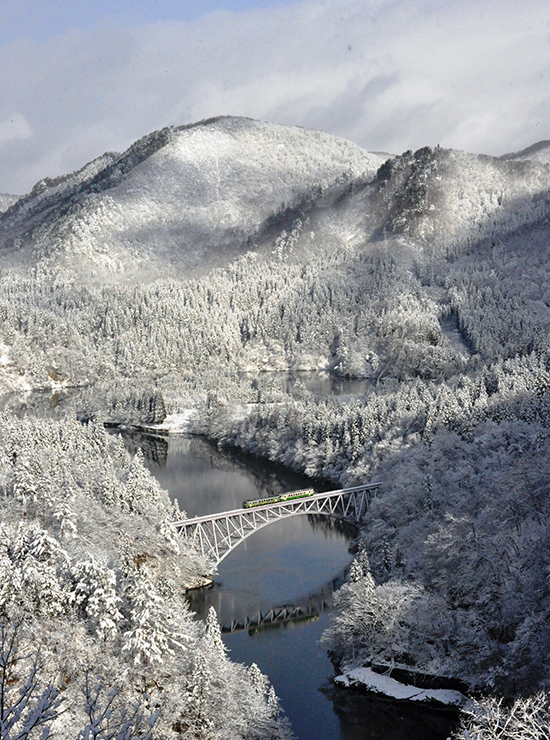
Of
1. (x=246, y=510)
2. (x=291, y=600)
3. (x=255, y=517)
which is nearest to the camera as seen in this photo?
(x=291, y=600)

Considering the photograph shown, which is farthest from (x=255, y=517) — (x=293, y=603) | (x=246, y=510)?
(x=293, y=603)

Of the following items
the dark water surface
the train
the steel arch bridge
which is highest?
the train

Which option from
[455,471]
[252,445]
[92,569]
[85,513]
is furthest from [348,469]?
[92,569]

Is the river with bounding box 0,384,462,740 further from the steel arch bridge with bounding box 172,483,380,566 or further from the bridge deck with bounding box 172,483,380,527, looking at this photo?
the bridge deck with bounding box 172,483,380,527

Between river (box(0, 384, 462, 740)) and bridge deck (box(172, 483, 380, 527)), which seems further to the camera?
bridge deck (box(172, 483, 380, 527))

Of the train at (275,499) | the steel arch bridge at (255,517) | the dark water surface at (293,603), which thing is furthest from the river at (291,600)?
the train at (275,499)

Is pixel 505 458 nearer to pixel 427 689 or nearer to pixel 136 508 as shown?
pixel 427 689

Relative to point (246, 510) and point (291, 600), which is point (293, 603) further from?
point (246, 510)

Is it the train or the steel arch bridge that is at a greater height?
the train

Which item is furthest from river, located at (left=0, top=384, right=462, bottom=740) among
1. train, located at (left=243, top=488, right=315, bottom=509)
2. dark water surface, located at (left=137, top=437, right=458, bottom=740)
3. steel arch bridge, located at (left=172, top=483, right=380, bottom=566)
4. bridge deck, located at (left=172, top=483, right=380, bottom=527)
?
train, located at (left=243, top=488, right=315, bottom=509)
